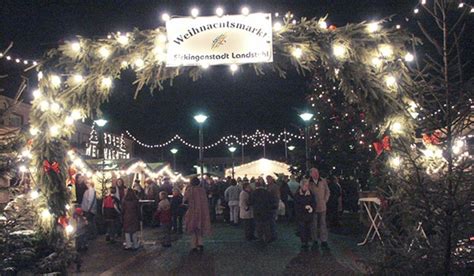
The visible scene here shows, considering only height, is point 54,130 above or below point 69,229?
above

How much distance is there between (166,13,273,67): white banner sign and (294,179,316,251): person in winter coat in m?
5.02

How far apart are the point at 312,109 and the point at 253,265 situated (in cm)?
1250

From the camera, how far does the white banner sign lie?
10156 mm

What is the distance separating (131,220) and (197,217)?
1756 millimetres

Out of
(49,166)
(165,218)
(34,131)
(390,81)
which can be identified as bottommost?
(165,218)

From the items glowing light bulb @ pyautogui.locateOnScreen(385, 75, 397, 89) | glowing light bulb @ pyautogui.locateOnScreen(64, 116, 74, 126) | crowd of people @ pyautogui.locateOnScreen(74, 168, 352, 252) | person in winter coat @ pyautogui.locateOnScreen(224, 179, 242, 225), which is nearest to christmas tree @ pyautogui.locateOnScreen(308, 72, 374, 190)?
crowd of people @ pyautogui.locateOnScreen(74, 168, 352, 252)

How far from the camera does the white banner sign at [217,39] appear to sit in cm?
1016

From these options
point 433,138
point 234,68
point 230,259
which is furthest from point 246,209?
point 433,138

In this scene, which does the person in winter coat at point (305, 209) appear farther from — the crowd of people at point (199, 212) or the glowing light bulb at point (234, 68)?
the glowing light bulb at point (234, 68)

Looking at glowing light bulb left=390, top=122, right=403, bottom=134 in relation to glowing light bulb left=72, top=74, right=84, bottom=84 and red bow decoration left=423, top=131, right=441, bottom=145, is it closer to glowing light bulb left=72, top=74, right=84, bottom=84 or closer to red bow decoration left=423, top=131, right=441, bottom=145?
red bow decoration left=423, top=131, right=441, bottom=145

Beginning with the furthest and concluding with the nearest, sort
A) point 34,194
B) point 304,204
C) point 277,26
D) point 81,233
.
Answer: point 81,233
point 304,204
point 277,26
point 34,194

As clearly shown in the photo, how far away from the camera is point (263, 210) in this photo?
15758 mm

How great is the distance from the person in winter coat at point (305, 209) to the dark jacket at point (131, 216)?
397cm

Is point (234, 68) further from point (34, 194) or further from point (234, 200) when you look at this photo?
point (234, 200)
